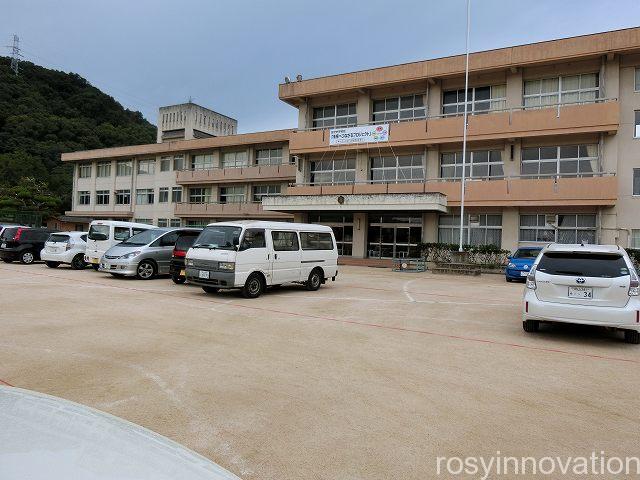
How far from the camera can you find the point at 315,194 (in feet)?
95.3

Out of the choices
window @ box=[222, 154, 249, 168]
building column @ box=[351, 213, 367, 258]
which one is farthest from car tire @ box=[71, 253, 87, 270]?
window @ box=[222, 154, 249, 168]

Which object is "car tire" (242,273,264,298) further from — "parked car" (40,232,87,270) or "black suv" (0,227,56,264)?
"black suv" (0,227,56,264)

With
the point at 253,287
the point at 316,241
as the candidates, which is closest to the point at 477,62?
the point at 316,241

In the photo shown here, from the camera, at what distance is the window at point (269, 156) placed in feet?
125

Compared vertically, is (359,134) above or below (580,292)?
above

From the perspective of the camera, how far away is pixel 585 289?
23.6ft

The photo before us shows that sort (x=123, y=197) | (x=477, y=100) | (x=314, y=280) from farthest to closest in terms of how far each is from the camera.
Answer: (x=123, y=197) < (x=477, y=100) < (x=314, y=280)

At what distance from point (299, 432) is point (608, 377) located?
4167 mm

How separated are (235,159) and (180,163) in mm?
6877

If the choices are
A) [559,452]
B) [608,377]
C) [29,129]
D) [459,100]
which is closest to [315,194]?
[459,100]

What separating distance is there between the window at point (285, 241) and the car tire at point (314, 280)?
3.74ft

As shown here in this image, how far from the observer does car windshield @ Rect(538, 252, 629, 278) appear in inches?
284

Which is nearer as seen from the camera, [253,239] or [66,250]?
[253,239]

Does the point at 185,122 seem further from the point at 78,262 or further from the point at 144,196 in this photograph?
the point at 78,262
